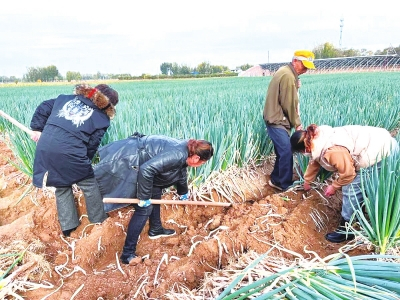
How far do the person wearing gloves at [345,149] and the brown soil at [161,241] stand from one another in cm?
33

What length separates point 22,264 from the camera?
2.15m

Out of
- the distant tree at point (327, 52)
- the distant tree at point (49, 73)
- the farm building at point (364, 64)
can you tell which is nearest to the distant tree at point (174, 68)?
the distant tree at point (49, 73)

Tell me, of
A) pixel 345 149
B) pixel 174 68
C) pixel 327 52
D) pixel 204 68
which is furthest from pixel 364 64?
pixel 174 68

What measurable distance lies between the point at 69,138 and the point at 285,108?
1796mm

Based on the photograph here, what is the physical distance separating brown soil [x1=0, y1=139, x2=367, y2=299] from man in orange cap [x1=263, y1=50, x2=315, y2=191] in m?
0.24

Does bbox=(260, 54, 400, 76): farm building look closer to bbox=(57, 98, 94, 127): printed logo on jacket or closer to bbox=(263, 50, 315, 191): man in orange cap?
bbox=(263, 50, 315, 191): man in orange cap

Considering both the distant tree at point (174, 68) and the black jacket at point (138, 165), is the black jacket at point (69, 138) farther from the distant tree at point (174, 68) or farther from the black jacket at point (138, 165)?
the distant tree at point (174, 68)

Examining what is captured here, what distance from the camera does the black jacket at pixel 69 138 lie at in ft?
7.68

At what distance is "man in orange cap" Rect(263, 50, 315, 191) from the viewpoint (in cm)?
293

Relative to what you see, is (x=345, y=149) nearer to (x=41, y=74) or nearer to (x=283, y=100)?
(x=283, y=100)

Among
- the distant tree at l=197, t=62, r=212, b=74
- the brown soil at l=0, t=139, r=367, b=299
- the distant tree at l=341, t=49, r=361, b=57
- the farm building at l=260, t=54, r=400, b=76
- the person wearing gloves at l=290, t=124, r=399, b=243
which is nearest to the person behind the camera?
the brown soil at l=0, t=139, r=367, b=299

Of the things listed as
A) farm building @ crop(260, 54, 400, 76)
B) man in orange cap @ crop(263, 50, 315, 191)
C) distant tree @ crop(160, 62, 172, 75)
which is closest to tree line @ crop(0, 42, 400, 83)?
distant tree @ crop(160, 62, 172, 75)

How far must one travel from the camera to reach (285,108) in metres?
3.00

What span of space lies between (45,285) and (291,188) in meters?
1.98
